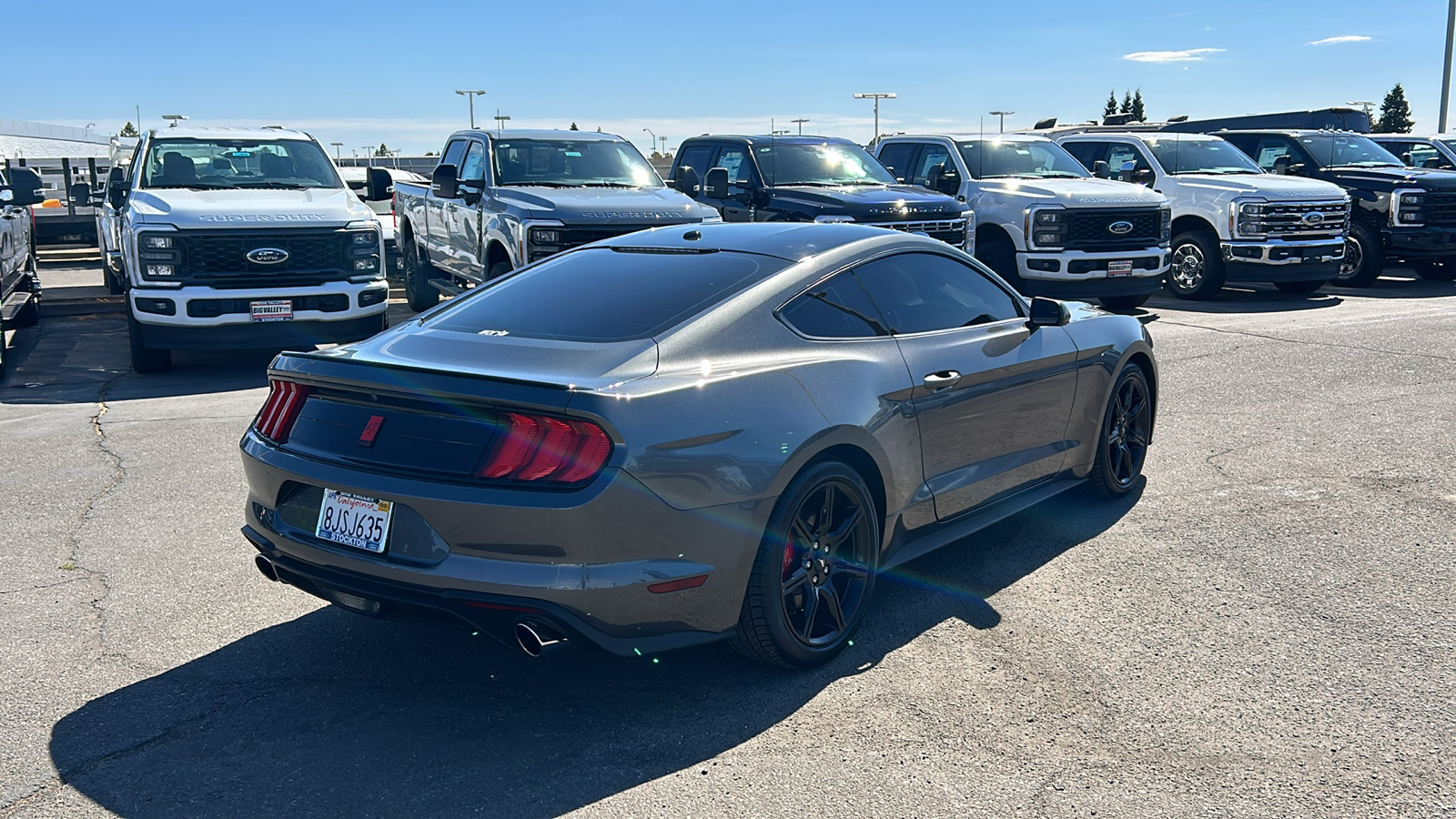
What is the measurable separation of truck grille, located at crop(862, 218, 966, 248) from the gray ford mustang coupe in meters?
8.01

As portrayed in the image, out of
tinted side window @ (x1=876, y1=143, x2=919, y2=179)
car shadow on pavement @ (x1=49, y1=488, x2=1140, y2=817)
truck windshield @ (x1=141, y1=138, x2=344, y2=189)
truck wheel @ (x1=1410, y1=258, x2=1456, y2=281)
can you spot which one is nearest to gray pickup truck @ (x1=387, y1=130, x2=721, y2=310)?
truck windshield @ (x1=141, y1=138, x2=344, y2=189)

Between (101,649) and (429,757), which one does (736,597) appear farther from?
(101,649)

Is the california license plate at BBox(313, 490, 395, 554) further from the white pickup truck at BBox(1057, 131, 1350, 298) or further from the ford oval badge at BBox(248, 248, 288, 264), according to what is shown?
the white pickup truck at BBox(1057, 131, 1350, 298)

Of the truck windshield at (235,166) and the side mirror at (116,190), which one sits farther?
the truck windshield at (235,166)

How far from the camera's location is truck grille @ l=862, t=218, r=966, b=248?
13.3 metres

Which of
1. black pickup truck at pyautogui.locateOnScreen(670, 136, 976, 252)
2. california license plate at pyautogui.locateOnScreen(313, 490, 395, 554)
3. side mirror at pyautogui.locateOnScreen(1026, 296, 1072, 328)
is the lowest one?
california license plate at pyautogui.locateOnScreen(313, 490, 395, 554)

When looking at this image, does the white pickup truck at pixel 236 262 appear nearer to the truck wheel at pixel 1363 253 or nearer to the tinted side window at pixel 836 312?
the tinted side window at pixel 836 312

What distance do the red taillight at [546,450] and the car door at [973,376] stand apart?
5.12 feet

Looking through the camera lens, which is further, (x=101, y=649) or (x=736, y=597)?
(x=101, y=649)

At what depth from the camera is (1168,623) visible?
4746mm

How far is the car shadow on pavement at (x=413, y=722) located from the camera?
3469 mm

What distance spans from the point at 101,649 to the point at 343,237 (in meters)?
7.07

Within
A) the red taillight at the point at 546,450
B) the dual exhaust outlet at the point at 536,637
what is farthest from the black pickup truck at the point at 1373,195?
the dual exhaust outlet at the point at 536,637

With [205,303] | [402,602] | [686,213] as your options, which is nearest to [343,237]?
[205,303]
